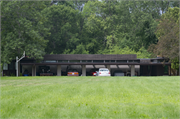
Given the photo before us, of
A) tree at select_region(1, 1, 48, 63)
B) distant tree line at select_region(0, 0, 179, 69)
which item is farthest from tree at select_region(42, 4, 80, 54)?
tree at select_region(1, 1, 48, 63)

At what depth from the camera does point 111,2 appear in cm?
7525

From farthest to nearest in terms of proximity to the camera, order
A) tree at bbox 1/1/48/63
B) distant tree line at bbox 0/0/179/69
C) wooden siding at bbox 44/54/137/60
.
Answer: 1. distant tree line at bbox 0/0/179/69
2. wooden siding at bbox 44/54/137/60
3. tree at bbox 1/1/48/63

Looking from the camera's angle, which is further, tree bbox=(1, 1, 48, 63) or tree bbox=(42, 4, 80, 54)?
tree bbox=(42, 4, 80, 54)

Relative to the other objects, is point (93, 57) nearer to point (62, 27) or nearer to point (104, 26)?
point (62, 27)

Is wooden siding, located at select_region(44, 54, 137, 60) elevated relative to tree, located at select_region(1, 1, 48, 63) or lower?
lower

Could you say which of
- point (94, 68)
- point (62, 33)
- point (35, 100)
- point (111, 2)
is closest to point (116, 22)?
point (111, 2)

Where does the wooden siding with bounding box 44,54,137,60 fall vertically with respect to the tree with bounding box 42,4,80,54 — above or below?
below

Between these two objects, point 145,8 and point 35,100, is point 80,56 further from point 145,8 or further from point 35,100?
point 35,100

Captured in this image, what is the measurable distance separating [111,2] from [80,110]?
6969 centimetres

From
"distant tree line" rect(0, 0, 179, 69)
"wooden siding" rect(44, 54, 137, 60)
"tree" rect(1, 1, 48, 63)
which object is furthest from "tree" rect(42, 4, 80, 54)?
"tree" rect(1, 1, 48, 63)

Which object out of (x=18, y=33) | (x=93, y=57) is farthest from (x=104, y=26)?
(x=18, y=33)

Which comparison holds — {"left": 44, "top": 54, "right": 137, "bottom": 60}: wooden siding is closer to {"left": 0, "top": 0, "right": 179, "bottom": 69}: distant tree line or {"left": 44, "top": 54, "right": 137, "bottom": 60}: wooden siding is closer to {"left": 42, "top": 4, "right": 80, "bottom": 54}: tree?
{"left": 0, "top": 0, "right": 179, "bottom": 69}: distant tree line

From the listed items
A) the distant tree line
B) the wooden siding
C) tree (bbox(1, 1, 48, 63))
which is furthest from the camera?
the distant tree line

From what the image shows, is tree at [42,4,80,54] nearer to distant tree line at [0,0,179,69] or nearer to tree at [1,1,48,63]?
distant tree line at [0,0,179,69]
